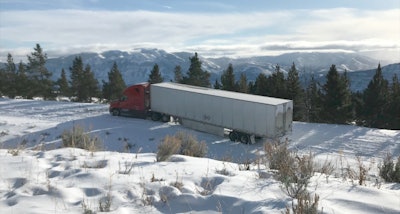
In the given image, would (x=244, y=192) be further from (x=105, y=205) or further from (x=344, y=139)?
(x=344, y=139)

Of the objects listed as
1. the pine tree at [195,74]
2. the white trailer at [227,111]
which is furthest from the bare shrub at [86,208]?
the pine tree at [195,74]

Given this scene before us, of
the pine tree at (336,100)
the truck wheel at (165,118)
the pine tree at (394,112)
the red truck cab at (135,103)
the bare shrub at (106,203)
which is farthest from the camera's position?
the pine tree at (394,112)

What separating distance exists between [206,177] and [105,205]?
6.00 ft

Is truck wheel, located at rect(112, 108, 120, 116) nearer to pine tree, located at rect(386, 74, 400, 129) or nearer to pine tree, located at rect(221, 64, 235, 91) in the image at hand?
pine tree, located at rect(221, 64, 235, 91)

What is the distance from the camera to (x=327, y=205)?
4723mm

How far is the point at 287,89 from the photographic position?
142 feet

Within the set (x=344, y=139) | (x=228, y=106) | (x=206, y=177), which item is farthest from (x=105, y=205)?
(x=344, y=139)

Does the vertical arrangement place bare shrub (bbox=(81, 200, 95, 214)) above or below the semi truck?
above

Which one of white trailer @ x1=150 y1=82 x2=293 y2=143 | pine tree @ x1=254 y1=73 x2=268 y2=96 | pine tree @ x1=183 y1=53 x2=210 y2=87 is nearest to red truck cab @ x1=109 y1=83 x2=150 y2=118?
white trailer @ x1=150 y1=82 x2=293 y2=143

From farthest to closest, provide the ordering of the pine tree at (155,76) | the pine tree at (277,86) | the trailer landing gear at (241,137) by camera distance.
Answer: the pine tree at (155,76), the pine tree at (277,86), the trailer landing gear at (241,137)

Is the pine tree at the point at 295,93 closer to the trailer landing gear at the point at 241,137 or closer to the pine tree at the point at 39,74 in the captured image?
the trailer landing gear at the point at 241,137

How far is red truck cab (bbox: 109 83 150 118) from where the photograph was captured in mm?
32406

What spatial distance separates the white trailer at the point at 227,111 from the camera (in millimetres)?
24219

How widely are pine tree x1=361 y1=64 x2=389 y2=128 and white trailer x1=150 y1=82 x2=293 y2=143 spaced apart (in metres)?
19.7
